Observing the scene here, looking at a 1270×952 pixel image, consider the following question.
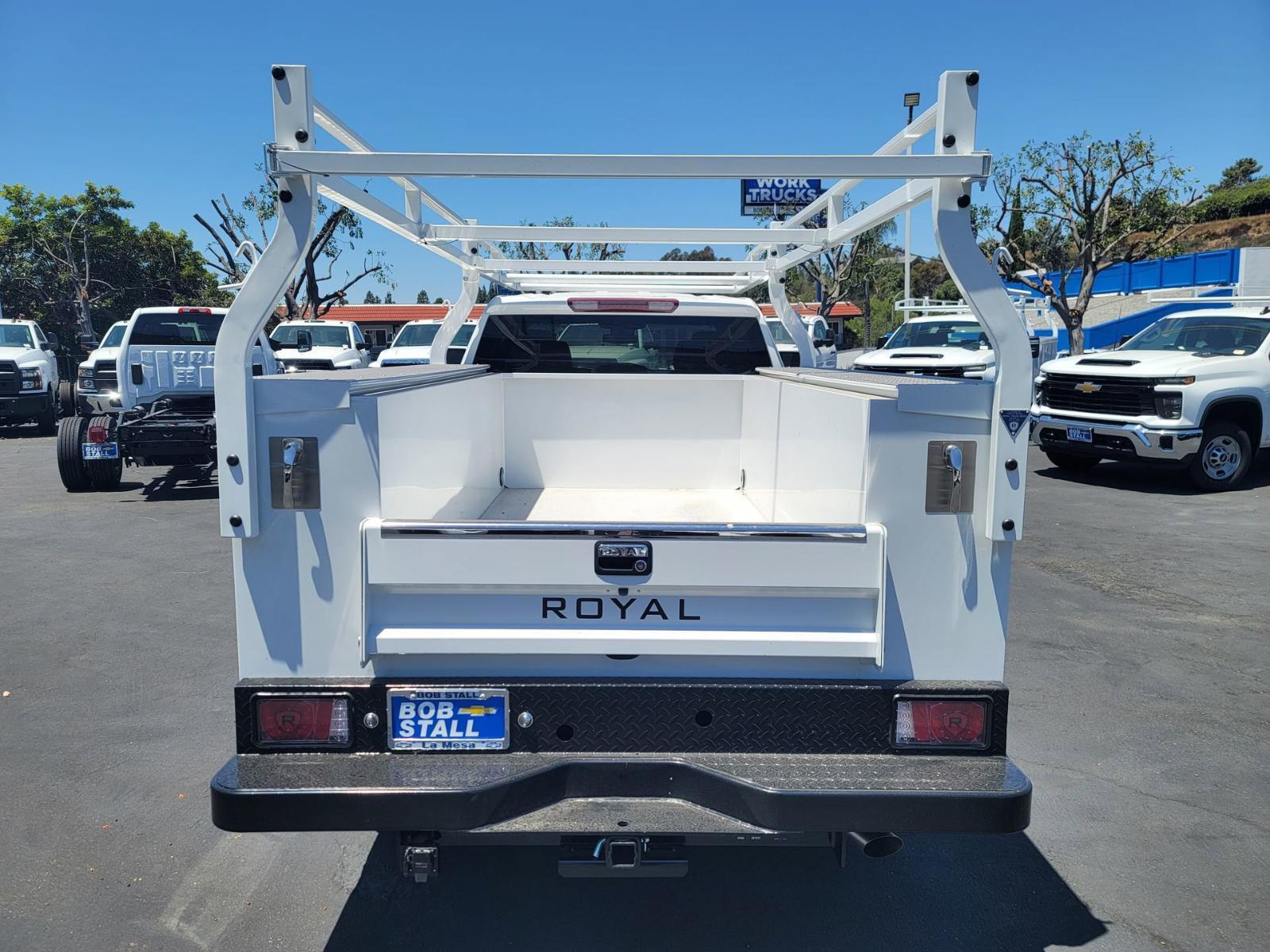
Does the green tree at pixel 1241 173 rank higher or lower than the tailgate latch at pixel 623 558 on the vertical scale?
higher

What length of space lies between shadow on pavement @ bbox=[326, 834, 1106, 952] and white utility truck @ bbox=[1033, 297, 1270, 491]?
7.95 m

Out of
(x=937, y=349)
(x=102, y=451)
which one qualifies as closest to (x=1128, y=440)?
(x=937, y=349)

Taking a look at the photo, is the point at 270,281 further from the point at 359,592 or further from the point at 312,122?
the point at 359,592

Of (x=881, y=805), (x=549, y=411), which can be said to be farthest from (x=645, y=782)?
(x=549, y=411)

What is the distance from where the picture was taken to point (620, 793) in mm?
2574

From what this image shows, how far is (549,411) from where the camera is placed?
4.95 m

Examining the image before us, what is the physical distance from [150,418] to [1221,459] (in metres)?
12.4

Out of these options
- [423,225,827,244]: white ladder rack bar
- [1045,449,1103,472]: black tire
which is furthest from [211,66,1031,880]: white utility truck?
[1045,449,1103,472]: black tire

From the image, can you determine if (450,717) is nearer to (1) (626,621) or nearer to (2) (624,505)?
(1) (626,621)

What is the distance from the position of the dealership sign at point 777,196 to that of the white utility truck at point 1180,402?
1165 centimetres

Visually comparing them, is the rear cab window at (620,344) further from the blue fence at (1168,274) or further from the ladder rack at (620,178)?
the blue fence at (1168,274)

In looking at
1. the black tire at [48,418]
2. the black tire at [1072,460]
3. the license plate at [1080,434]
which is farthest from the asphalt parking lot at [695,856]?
the black tire at [48,418]

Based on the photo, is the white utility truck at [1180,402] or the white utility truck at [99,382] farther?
the white utility truck at [99,382]

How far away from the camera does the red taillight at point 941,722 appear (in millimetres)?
2633
